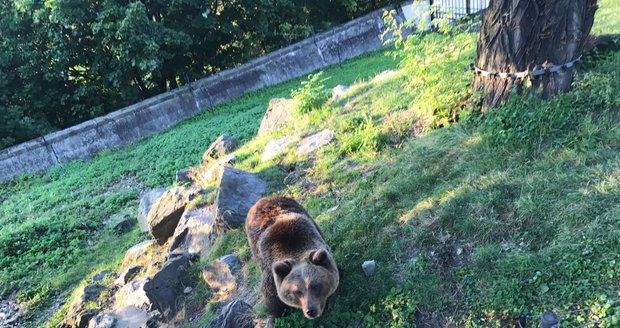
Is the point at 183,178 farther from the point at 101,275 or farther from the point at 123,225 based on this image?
the point at 101,275

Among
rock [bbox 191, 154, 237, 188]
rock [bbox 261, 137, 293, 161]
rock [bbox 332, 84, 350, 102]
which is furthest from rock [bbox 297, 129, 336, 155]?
rock [bbox 332, 84, 350, 102]

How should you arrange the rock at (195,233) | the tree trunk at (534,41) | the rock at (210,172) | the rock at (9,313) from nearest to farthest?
the tree trunk at (534,41) → the rock at (195,233) → the rock at (9,313) → the rock at (210,172)

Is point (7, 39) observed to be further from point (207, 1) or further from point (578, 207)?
point (578, 207)

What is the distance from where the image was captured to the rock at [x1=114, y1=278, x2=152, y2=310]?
20.3ft

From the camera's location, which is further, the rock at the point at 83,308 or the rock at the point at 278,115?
the rock at the point at 278,115

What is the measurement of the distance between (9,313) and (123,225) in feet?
8.71

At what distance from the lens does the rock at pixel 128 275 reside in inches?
285

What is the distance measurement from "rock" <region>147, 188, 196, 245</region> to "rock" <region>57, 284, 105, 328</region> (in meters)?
1.29

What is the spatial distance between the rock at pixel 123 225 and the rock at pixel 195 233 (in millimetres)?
2694

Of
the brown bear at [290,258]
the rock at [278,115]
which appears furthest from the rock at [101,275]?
the rock at [278,115]

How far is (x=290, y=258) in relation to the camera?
14.9 feet

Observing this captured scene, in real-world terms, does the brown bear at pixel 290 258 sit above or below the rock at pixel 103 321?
above

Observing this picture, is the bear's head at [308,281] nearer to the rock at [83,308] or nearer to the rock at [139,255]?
the rock at [83,308]

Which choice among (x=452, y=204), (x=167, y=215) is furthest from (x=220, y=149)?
(x=452, y=204)
